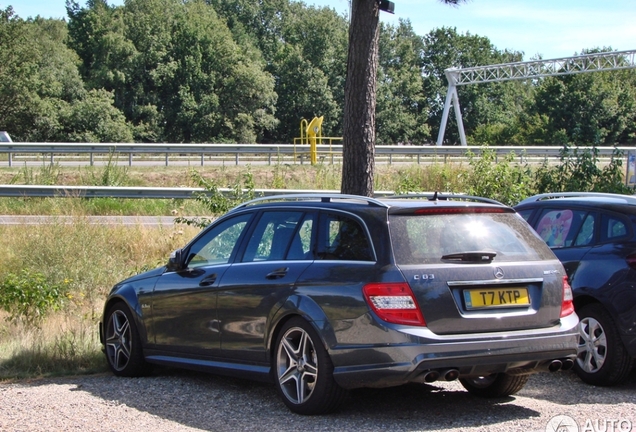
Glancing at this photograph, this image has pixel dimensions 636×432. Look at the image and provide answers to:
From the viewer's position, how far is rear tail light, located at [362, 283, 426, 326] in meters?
5.66

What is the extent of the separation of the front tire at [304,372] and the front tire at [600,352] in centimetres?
249

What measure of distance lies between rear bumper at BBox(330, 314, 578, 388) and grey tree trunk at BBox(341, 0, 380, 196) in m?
4.62

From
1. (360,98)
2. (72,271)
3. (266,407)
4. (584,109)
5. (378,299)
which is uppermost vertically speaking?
(584,109)

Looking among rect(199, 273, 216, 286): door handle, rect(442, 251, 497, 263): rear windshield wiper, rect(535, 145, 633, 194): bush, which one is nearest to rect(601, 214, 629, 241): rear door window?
rect(442, 251, 497, 263): rear windshield wiper

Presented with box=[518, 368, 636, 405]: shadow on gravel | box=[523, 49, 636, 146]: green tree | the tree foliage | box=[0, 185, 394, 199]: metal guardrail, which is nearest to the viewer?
box=[518, 368, 636, 405]: shadow on gravel

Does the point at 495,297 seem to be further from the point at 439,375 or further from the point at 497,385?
the point at 497,385

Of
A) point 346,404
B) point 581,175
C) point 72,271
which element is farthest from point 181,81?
point 346,404

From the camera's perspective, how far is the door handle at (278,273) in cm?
641

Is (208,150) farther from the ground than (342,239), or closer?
farther from the ground

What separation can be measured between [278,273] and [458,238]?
1367 millimetres

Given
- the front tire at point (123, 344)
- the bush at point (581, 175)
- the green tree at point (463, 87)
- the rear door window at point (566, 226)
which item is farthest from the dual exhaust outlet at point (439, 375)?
the green tree at point (463, 87)

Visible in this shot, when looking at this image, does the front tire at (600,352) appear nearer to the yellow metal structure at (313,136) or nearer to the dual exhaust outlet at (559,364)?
the dual exhaust outlet at (559,364)

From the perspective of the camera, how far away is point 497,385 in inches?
268

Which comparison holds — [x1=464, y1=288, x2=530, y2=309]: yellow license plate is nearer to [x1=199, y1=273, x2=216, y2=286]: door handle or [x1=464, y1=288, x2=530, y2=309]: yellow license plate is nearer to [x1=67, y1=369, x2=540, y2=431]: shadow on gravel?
[x1=67, y1=369, x2=540, y2=431]: shadow on gravel
